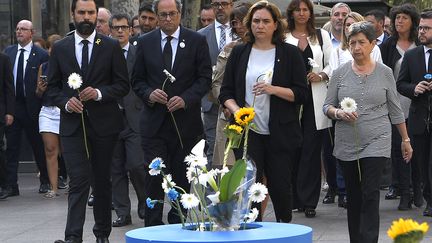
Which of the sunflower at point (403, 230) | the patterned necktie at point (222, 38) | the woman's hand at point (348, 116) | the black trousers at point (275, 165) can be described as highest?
the patterned necktie at point (222, 38)

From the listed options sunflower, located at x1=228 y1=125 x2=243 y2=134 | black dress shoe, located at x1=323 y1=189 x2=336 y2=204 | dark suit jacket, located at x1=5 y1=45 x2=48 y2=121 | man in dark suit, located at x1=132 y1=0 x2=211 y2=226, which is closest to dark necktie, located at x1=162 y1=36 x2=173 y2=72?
man in dark suit, located at x1=132 y1=0 x2=211 y2=226

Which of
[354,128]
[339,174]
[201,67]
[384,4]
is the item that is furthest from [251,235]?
[384,4]

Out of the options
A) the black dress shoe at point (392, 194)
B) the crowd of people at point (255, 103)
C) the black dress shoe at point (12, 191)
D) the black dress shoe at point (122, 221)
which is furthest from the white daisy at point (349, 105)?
the black dress shoe at point (12, 191)

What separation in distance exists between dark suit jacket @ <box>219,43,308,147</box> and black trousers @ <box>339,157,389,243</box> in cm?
57

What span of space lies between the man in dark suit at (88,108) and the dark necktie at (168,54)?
47 centimetres

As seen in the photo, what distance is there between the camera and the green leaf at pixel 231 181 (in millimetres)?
5500

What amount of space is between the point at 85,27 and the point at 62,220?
3.23m

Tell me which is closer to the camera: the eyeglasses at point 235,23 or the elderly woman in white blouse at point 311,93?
the eyeglasses at point 235,23

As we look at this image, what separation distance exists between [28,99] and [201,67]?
5.58 m

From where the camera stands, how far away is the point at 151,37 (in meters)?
9.70

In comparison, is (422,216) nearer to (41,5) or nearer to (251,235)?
(251,235)

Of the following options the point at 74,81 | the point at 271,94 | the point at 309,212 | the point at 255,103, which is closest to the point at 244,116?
the point at 271,94

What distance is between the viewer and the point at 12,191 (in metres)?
14.5

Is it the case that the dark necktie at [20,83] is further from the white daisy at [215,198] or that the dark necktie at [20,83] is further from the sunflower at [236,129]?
the white daisy at [215,198]
